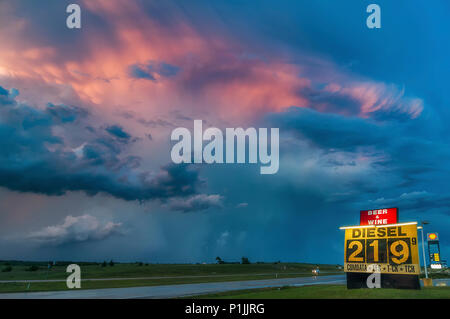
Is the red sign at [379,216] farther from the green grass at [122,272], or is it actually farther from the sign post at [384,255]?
the green grass at [122,272]

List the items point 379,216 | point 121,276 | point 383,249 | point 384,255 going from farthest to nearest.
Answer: point 121,276 → point 379,216 → point 383,249 → point 384,255

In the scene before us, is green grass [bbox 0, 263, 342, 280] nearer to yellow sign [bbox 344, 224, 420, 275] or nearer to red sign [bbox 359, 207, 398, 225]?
yellow sign [bbox 344, 224, 420, 275]

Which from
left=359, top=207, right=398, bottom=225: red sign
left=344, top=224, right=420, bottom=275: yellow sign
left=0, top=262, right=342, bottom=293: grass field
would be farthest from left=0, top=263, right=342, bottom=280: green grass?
left=359, top=207, right=398, bottom=225: red sign

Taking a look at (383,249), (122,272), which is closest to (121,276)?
(122,272)

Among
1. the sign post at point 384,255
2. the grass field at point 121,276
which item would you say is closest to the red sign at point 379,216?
the sign post at point 384,255

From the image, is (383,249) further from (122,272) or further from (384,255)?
(122,272)

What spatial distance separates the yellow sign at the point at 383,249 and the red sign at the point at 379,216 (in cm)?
54

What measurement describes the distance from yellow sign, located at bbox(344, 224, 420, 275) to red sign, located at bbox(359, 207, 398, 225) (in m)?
0.54

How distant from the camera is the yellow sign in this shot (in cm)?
2889

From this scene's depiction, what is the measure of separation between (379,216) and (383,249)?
3332 millimetres

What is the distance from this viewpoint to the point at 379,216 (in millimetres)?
32344
